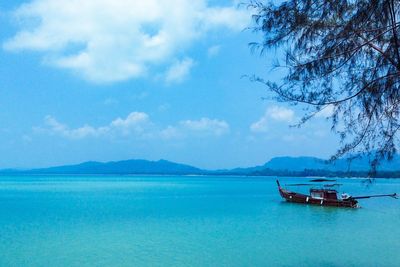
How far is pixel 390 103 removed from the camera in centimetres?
449

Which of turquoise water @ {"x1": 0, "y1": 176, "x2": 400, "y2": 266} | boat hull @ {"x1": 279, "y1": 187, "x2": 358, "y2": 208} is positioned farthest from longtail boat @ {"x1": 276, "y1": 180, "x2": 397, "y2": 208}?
turquoise water @ {"x1": 0, "y1": 176, "x2": 400, "y2": 266}

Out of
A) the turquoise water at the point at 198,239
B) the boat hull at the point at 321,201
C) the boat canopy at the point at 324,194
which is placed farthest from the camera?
the boat canopy at the point at 324,194

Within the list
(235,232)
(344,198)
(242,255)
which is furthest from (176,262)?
(344,198)

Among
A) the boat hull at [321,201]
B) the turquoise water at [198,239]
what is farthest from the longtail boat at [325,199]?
the turquoise water at [198,239]

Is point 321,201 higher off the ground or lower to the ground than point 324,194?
lower

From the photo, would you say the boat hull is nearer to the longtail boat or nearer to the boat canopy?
the longtail boat

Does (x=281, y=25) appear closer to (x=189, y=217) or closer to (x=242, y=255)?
(x=242, y=255)

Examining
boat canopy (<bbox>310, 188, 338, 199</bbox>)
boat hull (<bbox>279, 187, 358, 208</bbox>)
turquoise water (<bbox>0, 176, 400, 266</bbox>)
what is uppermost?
boat canopy (<bbox>310, 188, 338, 199</bbox>)

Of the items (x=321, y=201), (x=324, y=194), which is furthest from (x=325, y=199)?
(x=324, y=194)

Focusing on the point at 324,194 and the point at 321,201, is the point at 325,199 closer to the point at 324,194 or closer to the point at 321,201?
the point at 321,201

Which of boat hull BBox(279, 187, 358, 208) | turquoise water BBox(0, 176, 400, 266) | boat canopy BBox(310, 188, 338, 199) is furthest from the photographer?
boat canopy BBox(310, 188, 338, 199)

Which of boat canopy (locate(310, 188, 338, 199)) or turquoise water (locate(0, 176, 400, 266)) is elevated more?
boat canopy (locate(310, 188, 338, 199))

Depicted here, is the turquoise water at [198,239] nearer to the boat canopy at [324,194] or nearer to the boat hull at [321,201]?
the boat hull at [321,201]

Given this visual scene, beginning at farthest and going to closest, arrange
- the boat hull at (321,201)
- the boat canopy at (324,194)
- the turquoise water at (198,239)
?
the boat canopy at (324,194), the boat hull at (321,201), the turquoise water at (198,239)
